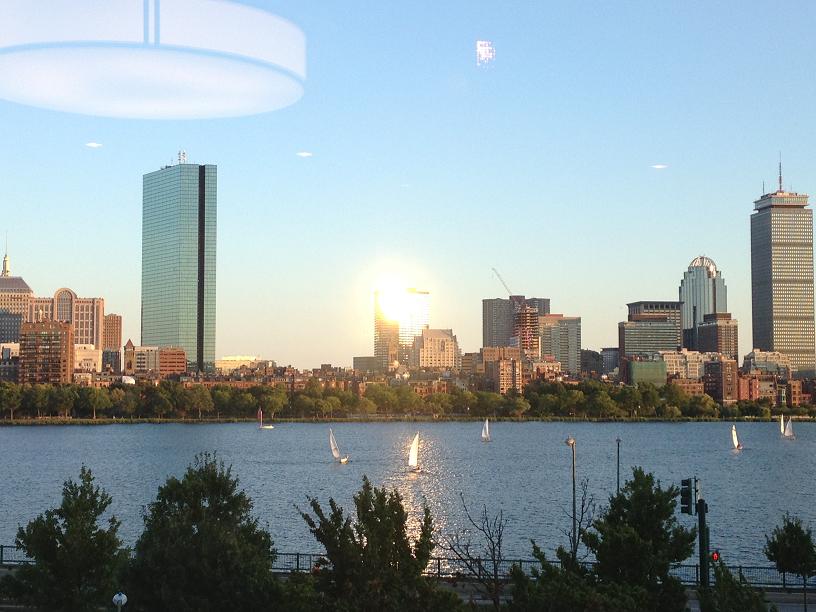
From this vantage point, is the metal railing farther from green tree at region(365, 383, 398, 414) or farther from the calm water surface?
green tree at region(365, 383, 398, 414)

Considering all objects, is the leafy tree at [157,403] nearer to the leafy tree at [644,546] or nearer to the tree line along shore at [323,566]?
the tree line along shore at [323,566]

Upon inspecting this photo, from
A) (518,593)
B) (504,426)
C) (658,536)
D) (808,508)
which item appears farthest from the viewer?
(504,426)

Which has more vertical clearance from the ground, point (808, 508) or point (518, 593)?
point (518, 593)

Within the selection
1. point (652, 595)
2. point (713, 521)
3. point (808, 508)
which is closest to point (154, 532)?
point (652, 595)

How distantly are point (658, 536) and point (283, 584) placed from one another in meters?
7.10

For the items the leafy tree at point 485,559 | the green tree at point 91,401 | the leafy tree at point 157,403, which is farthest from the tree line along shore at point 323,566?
the leafy tree at point 157,403

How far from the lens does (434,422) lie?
176m

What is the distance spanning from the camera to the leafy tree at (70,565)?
21.4m

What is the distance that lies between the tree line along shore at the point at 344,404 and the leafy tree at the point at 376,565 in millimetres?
142847

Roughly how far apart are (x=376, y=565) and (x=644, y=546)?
497 centimetres

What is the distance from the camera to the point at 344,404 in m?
180

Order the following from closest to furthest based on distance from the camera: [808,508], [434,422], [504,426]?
[808,508] < [504,426] < [434,422]

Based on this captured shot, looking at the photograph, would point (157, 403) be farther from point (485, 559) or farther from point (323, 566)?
point (323, 566)

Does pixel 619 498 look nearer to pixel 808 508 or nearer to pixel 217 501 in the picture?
pixel 217 501
